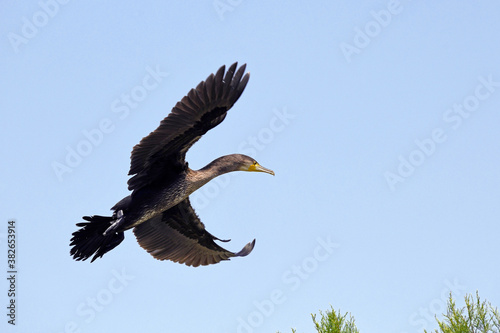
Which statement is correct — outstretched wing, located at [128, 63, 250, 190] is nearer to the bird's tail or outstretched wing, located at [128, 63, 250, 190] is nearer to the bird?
the bird

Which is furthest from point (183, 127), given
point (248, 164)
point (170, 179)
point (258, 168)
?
point (258, 168)

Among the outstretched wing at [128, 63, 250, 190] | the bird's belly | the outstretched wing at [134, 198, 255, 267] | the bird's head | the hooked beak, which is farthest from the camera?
the outstretched wing at [134, 198, 255, 267]

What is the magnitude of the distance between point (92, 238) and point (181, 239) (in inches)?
52.0

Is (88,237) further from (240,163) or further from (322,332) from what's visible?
(322,332)

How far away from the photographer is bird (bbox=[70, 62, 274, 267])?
782 centimetres

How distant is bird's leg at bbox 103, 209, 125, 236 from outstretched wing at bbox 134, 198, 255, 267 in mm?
842

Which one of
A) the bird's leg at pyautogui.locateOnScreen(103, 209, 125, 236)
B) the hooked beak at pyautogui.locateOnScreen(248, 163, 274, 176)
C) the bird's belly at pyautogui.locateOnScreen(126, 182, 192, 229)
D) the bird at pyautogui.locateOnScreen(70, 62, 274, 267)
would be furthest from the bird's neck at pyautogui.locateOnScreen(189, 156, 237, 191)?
the bird's leg at pyautogui.locateOnScreen(103, 209, 125, 236)

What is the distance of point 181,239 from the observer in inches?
371

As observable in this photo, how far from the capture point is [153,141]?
8109 mm

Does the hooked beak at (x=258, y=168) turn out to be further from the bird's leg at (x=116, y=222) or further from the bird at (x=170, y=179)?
the bird's leg at (x=116, y=222)

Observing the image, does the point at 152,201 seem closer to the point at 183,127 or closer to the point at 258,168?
the point at 183,127

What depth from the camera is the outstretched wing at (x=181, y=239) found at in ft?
30.3

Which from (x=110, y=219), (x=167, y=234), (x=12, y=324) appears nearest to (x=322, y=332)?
(x=167, y=234)

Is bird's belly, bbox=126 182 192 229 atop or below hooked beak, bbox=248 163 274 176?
below
